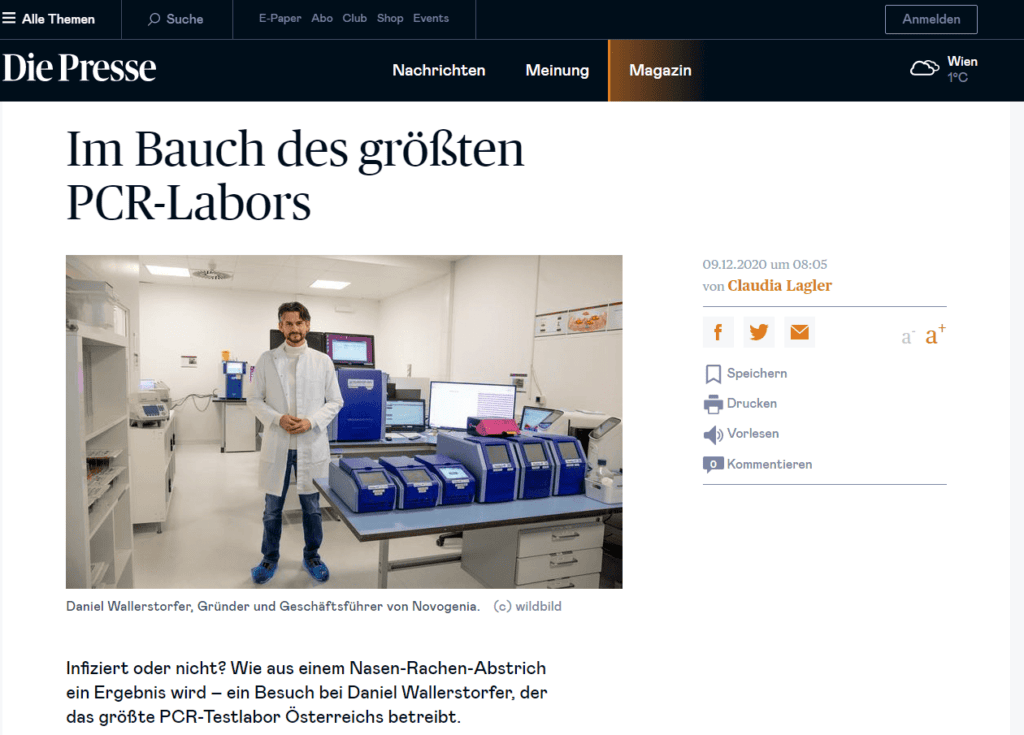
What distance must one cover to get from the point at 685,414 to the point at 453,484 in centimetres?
108

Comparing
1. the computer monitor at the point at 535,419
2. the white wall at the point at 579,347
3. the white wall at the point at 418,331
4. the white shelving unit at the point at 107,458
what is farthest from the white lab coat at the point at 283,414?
the white wall at the point at 418,331

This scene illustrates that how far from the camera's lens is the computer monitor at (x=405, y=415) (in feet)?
12.8

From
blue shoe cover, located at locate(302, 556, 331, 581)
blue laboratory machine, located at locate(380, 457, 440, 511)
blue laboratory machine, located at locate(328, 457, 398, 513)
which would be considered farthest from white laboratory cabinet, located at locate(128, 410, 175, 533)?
blue laboratory machine, located at locate(380, 457, 440, 511)

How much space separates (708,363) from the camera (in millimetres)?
1136

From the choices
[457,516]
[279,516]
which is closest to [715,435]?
[457,516]

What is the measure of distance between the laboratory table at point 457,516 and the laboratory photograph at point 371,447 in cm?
1

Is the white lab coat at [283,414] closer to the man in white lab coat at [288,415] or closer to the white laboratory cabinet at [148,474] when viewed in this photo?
the man in white lab coat at [288,415]

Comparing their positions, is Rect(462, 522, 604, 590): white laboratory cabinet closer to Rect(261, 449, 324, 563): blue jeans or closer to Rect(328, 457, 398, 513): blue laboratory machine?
Rect(328, 457, 398, 513): blue laboratory machine

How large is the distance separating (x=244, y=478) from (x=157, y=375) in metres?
3.46

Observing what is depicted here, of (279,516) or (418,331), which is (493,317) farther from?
(279,516)
